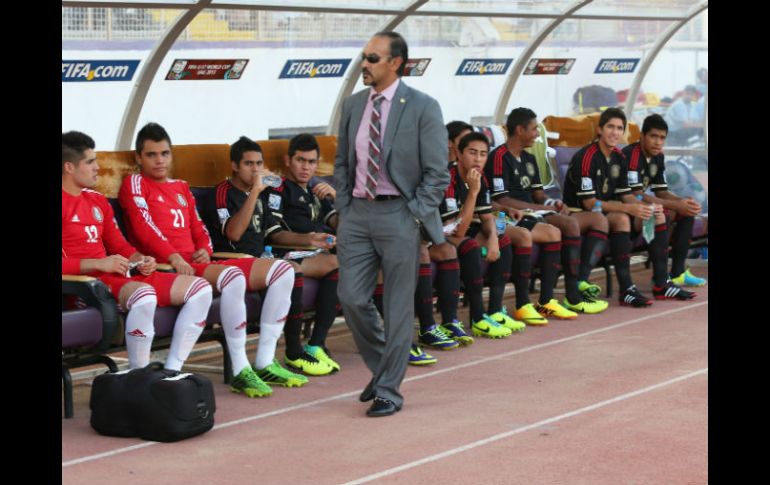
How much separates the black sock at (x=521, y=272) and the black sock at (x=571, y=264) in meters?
0.40

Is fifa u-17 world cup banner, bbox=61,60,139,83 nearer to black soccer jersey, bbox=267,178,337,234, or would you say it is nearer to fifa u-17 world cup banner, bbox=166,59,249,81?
fifa u-17 world cup banner, bbox=166,59,249,81

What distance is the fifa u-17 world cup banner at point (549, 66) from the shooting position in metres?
11.6

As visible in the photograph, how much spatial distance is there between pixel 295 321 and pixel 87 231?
1.30 m

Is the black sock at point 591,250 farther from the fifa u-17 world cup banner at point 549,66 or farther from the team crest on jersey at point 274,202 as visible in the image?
the fifa u-17 world cup banner at point 549,66

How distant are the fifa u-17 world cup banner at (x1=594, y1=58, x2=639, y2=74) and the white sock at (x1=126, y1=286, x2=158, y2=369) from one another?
7.85 metres

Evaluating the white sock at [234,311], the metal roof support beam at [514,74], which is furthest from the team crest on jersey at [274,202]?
the metal roof support beam at [514,74]

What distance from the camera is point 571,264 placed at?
8852mm

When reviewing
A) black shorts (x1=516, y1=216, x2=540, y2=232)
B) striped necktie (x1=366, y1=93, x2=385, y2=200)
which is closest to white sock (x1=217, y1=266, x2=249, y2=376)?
striped necktie (x1=366, y1=93, x2=385, y2=200)

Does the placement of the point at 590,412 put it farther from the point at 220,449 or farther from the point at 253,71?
the point at 253,71

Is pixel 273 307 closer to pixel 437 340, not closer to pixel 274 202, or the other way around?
pixel 274 202

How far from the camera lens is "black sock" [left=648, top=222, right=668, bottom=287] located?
31.0 feet

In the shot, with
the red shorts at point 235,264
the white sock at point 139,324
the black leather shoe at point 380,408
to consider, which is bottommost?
the black leather shoe at point 380,408

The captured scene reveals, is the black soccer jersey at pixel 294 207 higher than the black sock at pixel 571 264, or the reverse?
the black soccer jersey at pixel 294 207
